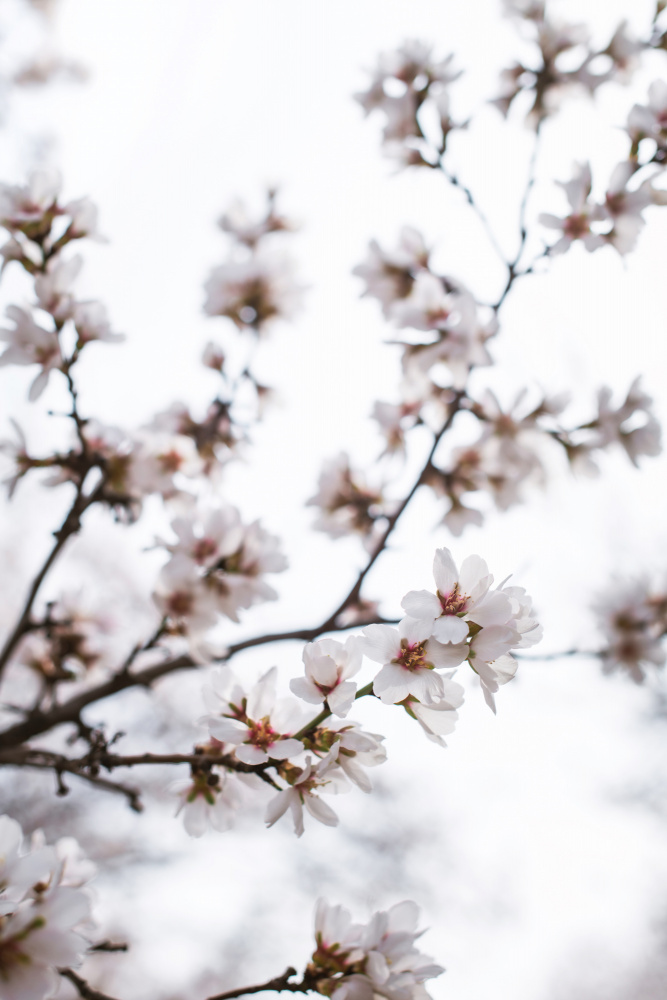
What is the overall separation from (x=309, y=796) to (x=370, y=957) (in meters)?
0.18

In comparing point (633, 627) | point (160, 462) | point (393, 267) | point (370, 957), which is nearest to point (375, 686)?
point (370, 957)

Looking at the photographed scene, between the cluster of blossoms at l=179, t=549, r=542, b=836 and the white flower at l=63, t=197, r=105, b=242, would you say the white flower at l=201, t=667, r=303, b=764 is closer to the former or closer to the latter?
the cluster of blossoms at l=179, t=549, r=542, b=836

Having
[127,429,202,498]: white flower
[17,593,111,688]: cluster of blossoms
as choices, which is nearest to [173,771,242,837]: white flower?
[127,429,202,498]: white flower

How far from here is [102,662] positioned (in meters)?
1.81

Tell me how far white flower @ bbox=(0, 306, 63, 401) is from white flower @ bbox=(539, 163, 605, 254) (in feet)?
3.57

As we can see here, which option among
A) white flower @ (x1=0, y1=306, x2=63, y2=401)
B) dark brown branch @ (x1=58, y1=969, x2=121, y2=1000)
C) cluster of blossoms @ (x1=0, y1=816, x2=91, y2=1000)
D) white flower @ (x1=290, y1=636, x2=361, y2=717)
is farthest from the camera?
white flower @ (x1=0, y1=306, x2=63, y2=401)

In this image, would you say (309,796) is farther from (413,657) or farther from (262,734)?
(413,657)

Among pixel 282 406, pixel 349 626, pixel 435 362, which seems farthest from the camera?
pixel 282 406

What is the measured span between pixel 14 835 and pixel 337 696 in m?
0.36

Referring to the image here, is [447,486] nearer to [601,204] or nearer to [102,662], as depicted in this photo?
[601,204]

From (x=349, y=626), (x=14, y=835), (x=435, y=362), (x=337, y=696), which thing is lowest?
(x=14, y=835)

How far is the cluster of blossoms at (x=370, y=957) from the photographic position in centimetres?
71

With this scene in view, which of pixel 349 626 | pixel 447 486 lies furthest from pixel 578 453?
pixel 349 626

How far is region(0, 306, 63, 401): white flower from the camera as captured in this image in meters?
1.33
